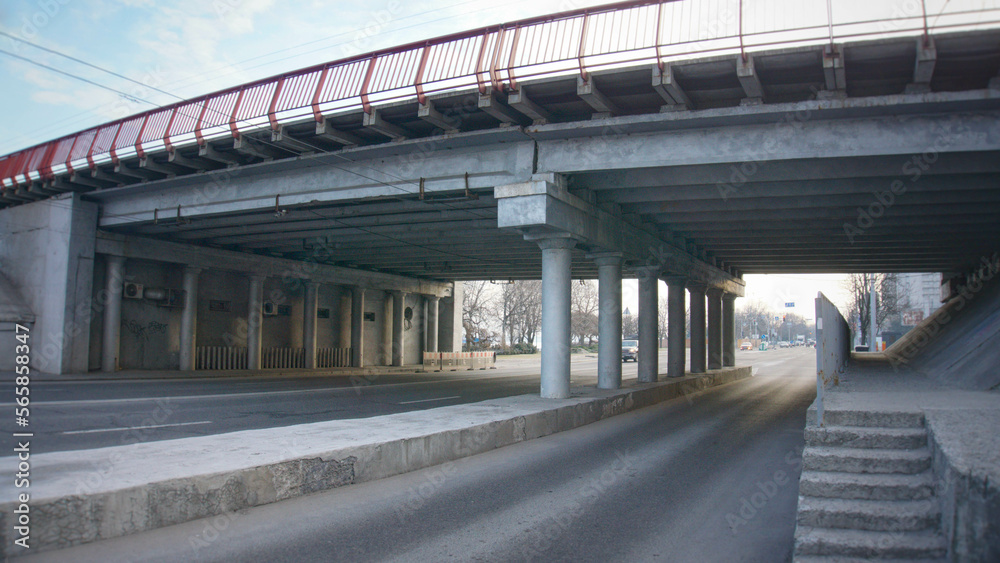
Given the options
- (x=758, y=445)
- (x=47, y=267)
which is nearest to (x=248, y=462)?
(x=758, y=445)

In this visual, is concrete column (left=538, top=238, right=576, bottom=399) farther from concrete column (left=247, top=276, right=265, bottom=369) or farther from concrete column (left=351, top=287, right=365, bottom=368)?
concrete column (left=351, top=287, right=365, bottom=368)

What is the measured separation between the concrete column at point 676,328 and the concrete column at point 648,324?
9.51 ft

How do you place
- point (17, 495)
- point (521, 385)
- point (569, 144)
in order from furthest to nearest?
point (521, 385)
point (569, 144)
point (17, 495)

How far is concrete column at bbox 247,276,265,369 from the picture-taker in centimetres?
2822

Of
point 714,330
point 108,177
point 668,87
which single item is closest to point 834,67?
point 668,87

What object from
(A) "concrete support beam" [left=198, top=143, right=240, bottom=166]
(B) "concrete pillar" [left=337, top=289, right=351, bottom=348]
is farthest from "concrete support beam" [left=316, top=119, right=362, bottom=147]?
(B) "concrete pillar" [left=337, top=289, right=351, bottom=348]

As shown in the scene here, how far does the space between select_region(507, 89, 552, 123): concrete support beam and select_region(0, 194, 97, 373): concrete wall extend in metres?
17.5

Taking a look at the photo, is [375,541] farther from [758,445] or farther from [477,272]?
[477,272]

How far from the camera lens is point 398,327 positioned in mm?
37281

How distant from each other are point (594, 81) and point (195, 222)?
51.4 feet

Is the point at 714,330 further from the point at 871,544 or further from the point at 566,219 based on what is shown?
the point at 871,544

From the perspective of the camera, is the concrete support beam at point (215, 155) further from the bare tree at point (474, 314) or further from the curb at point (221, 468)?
the bare tree at point (474, 314)

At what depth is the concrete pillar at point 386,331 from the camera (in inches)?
1431

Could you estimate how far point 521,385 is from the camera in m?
23.2
